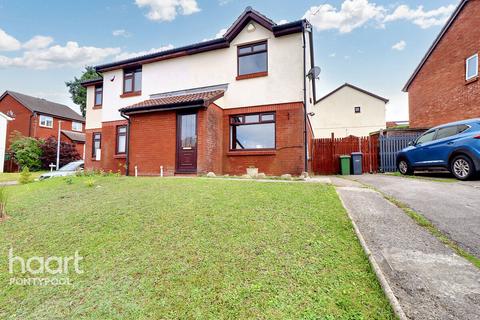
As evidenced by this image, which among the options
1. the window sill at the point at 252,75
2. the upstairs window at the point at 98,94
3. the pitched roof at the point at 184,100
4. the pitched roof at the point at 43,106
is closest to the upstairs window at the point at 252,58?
the window sill at the point at 252,75

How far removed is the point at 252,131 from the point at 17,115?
32.9 metres

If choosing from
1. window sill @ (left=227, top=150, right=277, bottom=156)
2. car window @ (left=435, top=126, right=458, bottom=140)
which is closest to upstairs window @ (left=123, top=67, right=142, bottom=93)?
window sill @ (left=227, top=150, right=277, bottom=156)

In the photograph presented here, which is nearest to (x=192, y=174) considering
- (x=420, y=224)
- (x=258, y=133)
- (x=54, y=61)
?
(x=258, y=133)

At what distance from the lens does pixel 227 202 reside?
4.78 metres

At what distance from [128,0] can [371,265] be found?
16375 mm

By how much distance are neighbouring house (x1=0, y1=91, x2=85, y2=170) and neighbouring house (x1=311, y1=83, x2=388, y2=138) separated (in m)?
29.2

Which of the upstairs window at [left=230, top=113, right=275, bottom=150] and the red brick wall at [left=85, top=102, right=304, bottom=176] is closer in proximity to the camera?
the red brick wall at [left=85, top=102, right=304, bottom=176]

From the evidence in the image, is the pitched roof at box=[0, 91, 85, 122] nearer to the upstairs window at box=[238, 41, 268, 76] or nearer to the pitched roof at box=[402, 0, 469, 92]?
the upstairs window at box=[238, 41, 268, 76]

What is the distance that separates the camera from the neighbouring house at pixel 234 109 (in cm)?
982

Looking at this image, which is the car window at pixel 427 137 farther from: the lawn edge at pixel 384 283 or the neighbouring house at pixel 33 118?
the neighbouring house at pixel 33 118

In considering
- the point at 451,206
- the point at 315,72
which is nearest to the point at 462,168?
the point at 451,206

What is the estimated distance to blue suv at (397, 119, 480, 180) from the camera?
288 inches

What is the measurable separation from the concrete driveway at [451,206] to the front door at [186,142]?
22.9 ft

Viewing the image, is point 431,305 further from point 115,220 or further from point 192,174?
point 192,174
